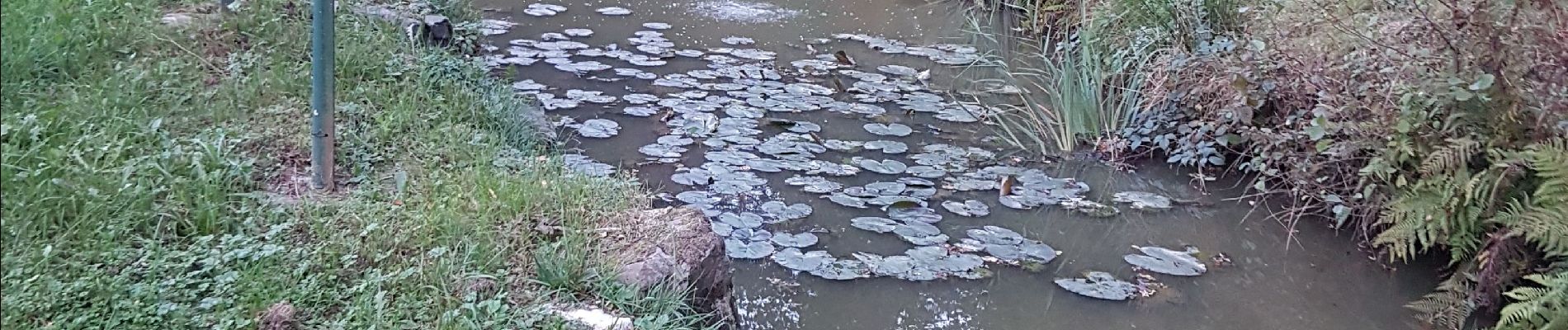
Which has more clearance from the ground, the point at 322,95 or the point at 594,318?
the point at 322,95

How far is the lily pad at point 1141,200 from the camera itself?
4.13 metres

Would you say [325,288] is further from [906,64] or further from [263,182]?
[906,64]

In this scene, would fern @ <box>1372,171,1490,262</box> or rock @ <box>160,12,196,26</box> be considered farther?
rock @ <box>160,12,196,26</box>

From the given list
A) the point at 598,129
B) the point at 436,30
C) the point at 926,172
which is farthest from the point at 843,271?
the point at 436,30

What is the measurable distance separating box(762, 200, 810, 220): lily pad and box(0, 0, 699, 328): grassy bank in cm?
70

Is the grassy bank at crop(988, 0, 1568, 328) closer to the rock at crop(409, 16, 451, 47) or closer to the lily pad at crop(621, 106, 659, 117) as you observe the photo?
the lily pad at crop(621, 106, 659, 117)

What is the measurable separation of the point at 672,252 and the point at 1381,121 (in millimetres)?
2358

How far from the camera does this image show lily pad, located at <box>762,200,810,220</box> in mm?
3818

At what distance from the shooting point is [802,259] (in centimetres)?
351

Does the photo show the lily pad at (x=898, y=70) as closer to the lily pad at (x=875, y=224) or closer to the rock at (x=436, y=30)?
the lily pad at (x=875, y=224)

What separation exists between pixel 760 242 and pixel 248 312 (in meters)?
1.72

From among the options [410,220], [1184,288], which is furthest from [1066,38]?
[410,220]

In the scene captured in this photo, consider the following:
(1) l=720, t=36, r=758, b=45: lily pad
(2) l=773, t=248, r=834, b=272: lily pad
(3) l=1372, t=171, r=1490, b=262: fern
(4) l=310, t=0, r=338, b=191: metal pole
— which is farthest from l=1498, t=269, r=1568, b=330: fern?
→ (1) l=720, t=36, r=758, b=45: lily pad

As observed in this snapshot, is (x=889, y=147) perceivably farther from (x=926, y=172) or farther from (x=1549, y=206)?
(x=1549, y=206)
